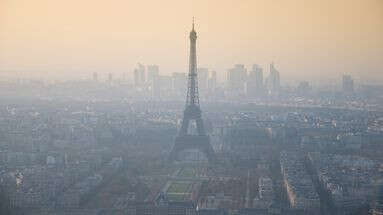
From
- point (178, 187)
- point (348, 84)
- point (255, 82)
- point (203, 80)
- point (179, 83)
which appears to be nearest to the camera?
point (178, 187)

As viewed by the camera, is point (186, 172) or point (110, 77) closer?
point (186, 172)

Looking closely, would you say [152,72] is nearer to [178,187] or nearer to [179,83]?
[179,83]

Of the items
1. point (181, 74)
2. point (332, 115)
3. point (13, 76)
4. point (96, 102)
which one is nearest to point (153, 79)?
point (181, 74)

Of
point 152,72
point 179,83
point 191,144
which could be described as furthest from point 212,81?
point 191,144

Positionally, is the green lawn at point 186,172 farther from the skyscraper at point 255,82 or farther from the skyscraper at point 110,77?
the skyscraper at point 110,77

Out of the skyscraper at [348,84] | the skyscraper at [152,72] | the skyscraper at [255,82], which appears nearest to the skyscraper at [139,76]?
the skyscraper at [152,72]

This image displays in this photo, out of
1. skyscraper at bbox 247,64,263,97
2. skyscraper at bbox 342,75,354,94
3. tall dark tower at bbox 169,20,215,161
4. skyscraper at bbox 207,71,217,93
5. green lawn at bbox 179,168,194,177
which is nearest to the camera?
green lawn at bbox 179,168,194,177

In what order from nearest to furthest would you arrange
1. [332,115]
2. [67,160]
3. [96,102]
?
[67,160]
[332,115]
[96,102]

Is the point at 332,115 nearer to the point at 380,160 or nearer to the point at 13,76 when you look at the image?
the point at 380,160

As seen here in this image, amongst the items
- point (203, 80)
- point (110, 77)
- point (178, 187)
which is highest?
point (110, 77)

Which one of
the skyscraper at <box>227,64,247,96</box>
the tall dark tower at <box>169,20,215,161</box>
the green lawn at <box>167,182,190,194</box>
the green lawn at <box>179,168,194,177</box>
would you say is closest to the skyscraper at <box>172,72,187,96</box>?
the skyscraper at <box>227,64,247,96</box>

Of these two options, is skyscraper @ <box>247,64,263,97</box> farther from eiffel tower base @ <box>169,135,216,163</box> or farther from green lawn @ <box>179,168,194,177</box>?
green lawn @ <box>179,168,194,177</box>
